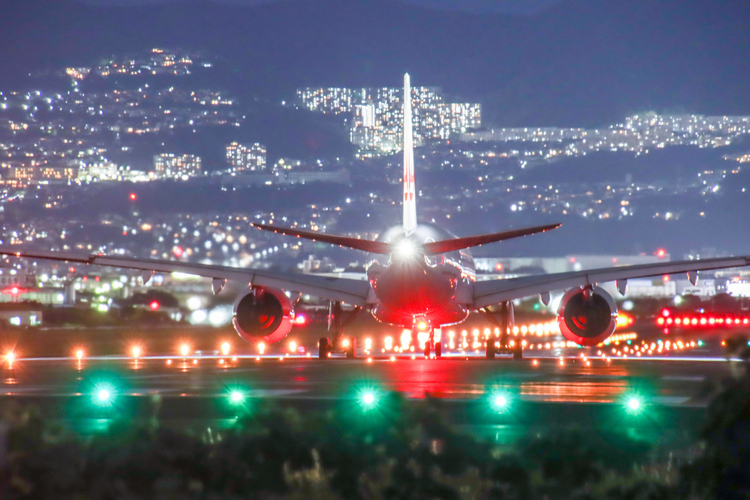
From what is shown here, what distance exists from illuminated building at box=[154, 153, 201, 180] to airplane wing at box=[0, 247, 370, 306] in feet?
227

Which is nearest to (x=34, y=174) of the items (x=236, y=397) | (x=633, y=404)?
(x=236, y=397)

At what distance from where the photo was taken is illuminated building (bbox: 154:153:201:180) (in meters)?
100

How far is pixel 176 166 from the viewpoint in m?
107

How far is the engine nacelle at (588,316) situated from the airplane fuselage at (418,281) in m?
3.22

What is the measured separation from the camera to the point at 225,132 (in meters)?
176

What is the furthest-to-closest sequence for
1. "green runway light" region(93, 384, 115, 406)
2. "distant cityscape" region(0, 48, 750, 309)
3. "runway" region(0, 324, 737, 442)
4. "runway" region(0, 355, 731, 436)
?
"distant cityscape" region(0, 48, 750, 309), "green runway light" region(93, 384, 115, 406), "runway" region(0, 355, 731, 436), "runway" region(0, 324, 737, 442)

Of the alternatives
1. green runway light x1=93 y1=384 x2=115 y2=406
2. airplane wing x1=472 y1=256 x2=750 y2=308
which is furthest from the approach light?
green runway light x1=93 y1=384 x2=115 y2=406

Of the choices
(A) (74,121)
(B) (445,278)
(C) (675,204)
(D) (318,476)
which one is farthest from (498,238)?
(C) (675,204)

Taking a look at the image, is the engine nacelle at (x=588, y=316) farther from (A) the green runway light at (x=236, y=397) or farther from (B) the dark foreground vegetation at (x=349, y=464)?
(B) the dark foreground vegetation at (x=349, y=464)

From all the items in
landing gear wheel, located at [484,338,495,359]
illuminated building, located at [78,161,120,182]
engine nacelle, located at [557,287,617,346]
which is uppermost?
illuminated building, located at [78,161,120,182]

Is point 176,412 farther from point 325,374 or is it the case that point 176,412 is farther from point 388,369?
point 388,369

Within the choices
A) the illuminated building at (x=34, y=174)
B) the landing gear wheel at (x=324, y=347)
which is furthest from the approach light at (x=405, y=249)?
the illuminated building at (x=34, y=174)

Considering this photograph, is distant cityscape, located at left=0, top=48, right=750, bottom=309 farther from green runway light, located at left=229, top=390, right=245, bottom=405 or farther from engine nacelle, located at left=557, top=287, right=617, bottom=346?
green runway light, located at left=229, top=390, right=245, bottom=405

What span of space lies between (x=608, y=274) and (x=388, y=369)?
28.9 ft
